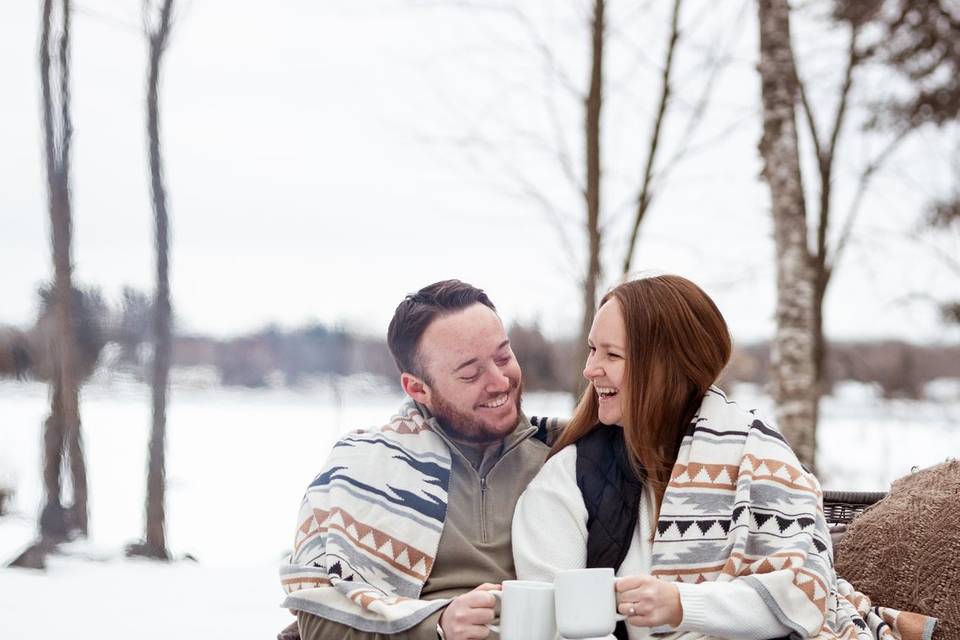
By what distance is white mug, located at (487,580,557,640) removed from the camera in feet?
4.89

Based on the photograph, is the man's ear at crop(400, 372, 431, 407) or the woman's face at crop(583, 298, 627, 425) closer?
the woman's face at crop(583, 298, 627, 425)

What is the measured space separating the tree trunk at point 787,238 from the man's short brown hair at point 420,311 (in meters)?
2.78

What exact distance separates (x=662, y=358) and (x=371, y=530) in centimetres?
65

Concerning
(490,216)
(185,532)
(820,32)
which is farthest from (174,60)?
(820,32)

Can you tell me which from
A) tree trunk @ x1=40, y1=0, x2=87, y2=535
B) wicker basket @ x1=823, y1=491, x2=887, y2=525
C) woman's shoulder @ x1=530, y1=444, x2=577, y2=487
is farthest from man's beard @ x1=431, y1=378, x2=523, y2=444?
tree trunk @ x1=40, y1=0, x2=87, y2=535

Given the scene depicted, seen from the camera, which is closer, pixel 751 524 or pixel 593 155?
pixel 751 524

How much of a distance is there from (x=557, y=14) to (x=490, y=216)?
1.23m

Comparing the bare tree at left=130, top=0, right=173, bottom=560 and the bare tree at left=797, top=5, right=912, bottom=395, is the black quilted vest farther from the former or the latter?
the bare tree at left=797, top=5, right=912, bottom=395

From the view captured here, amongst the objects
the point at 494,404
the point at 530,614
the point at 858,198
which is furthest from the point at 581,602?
the point at 858,198

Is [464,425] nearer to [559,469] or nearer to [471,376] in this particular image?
[471,376]

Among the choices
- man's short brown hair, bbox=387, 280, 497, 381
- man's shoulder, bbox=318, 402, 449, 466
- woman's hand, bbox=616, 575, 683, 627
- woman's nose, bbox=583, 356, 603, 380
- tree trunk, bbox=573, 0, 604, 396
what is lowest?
woman's hand, bbox=616, 575, 683, 627

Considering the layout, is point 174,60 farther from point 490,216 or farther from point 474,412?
point 474,412

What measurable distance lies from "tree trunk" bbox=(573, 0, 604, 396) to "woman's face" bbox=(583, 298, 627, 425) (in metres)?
3.29

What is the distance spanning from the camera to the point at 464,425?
2111 mm
